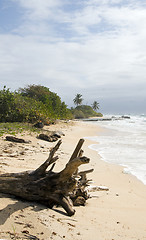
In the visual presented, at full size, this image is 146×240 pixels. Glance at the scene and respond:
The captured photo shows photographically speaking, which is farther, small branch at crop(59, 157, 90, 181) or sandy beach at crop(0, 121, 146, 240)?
small branch at crop(59, 157, 90, 181)

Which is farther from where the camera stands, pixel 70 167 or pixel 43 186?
pixel 43 186

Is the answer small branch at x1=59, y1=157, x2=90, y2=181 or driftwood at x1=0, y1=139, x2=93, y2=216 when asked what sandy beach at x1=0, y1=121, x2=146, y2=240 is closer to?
driftwood at x1=0, y1=139, x2=93, y2=216

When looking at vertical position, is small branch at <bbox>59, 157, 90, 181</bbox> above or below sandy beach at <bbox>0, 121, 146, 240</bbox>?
above

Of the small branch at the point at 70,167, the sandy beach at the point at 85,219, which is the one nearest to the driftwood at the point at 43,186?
the small branch at the point at 70,167

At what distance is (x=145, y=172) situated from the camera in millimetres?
9141

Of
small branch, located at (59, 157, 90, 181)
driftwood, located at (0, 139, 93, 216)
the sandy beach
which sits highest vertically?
small branch, located at (59, 157, 90, 181)

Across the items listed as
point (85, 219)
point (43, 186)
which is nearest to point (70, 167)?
point (43, 186)

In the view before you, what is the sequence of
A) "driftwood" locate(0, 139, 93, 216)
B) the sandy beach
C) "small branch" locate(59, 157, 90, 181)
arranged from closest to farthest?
1. the sandy beach
2. "small branch" locate(59, 157, 90, 181)
3. "driftwood" locate(0, 139, 93, 216)

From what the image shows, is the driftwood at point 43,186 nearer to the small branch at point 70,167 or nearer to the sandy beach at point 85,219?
the small branch at point 70,167

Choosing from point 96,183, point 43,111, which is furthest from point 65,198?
point 43,111

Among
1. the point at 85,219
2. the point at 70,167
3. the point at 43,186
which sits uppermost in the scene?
the point at 70,167

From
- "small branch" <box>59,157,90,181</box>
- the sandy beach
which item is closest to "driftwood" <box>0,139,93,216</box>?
"small branch" <box>59,157,90,181</box>

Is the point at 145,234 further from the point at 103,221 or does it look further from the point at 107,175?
the point at 107,175

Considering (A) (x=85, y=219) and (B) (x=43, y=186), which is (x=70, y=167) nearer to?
(B) (x=43, y=186)
